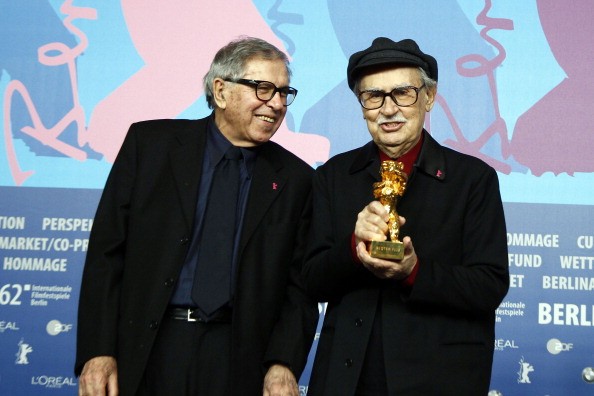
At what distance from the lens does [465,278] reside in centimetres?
199

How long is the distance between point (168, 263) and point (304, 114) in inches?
71.6

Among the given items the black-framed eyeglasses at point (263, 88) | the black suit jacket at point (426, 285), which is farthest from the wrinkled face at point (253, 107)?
the black suit jacket at point (426, 285)

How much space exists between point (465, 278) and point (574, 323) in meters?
2.05

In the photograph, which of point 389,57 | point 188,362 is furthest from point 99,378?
point 389,57

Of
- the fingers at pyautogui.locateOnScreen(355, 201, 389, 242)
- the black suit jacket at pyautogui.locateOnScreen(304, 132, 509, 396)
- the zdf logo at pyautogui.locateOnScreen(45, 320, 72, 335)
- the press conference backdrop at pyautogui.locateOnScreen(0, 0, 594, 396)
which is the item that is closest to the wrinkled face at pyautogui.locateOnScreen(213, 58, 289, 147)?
the black suit jacket at pyautogui.locateOnScreen(304, 132, 509, 396)

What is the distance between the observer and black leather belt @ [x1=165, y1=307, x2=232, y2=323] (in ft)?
7.55

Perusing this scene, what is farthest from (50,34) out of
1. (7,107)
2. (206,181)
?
(206,181)

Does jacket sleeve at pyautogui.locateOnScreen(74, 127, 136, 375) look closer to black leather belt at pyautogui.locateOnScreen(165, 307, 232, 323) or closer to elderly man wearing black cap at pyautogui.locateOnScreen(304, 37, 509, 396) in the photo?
black leather belt at pyautogui.locateOnScreen(165, 307, 232, 323)

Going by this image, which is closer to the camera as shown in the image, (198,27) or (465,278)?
(465,278)

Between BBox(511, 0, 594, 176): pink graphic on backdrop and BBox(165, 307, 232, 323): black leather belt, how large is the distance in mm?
2087

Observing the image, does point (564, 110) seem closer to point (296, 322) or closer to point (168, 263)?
point (296, 322)

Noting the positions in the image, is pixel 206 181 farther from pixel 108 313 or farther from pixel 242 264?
pixel 108 313

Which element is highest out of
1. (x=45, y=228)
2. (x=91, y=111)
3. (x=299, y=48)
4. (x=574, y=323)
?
Result: (x=299, y=48)

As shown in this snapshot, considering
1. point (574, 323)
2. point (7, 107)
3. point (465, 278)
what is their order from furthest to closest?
1. point (7, 107)
2. point (574, 323)
3. point (465, 278)
